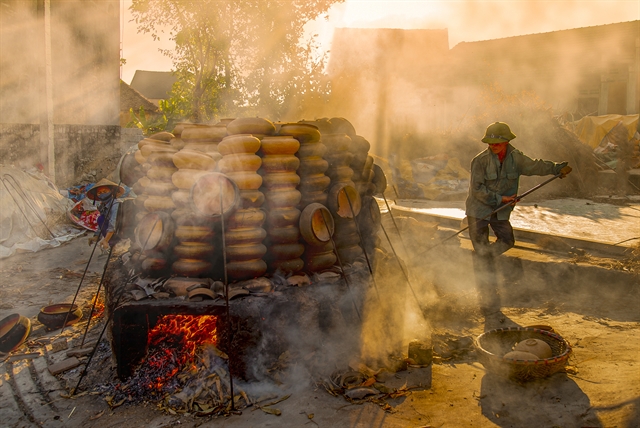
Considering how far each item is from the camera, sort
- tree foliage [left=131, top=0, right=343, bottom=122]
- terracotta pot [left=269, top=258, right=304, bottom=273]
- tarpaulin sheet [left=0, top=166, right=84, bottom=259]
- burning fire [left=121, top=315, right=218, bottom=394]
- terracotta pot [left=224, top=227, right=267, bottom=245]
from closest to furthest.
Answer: burning fire [left=121, top=315, right=218, bottom=394] → terracotta pot [left=224, top=227, right=267, bottom=245] → terracotta pot [left=269, top=258, right=304, bottom=273] → tarpaulin sheet [left=0, top=166, right=84, bottom=259] → tree foliage [left=131, top=0, right=343, bottom=122]

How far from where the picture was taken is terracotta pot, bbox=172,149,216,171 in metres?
4.48

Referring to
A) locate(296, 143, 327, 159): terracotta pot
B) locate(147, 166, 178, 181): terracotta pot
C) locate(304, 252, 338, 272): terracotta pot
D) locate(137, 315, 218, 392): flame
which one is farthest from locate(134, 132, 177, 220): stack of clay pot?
locate(304, 252, 338, 272): terracotta pot

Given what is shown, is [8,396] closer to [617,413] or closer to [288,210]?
[288,210]

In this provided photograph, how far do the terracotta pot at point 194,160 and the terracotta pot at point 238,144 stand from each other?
17 cm

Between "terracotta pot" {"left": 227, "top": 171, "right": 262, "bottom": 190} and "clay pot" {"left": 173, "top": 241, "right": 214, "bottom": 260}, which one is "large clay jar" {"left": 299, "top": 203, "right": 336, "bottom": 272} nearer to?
"terracotta pot" {"left": 227, "top": 171, "right": 262, "bottom": 190}

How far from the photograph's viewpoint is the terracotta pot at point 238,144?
171 inches

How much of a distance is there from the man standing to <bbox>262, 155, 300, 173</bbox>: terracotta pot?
2191mm

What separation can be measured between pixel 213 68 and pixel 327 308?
16.1m

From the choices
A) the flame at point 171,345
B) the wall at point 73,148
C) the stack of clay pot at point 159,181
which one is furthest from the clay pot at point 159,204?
the wall at point 73,148

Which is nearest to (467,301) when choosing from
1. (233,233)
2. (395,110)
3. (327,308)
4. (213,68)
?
(327,308)

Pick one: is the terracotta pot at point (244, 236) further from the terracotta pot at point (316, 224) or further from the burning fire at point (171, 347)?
the burning fire at point (171, 347)

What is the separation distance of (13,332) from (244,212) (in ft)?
9.12

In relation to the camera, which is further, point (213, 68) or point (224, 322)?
point (213, 68)

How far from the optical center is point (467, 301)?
19.2 feet
